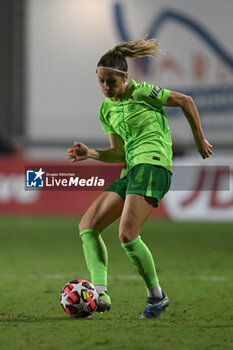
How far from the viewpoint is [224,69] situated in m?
21.4

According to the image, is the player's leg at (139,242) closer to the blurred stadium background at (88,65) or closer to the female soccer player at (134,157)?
the female soccer player at (134,157)

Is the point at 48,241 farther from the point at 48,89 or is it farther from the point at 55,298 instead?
the point at 48,89

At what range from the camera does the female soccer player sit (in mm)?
5348

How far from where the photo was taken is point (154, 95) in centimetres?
538

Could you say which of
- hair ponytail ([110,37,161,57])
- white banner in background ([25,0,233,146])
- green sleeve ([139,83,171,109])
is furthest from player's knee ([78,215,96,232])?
white banner in background ([25,0,233,146])

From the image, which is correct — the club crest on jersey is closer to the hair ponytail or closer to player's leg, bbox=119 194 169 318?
the hair ponytail

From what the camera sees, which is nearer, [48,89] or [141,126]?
[141,126]

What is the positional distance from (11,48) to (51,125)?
2.58 m

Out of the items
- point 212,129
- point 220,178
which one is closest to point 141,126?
point 220,178

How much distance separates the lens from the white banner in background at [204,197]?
1365 cm

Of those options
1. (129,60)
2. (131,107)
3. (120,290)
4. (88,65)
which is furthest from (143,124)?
(88,65)

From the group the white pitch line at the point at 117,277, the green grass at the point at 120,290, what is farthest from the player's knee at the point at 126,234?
the white pitch line at the point at 117,277

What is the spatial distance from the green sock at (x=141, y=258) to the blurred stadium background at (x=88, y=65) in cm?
1460

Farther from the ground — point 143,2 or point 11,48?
point 143,2
